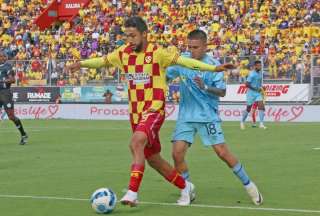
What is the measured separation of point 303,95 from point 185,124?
21.8 m

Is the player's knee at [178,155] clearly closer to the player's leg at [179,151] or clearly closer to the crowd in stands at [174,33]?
the player's leg at [179,151]

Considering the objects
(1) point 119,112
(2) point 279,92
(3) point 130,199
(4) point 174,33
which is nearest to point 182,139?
(3) point 130,199

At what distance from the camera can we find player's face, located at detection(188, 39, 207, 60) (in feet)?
32.0

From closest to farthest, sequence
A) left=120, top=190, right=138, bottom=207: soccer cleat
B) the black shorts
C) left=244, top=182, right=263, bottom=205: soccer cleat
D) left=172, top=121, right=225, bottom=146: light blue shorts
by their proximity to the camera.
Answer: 1. left=120, top=190, right=138, bottom=207: soccer cleat
2. left=244, top=182, right=263, bottom=205: soccer cleat
3. left=172, top=121, right=225, bottom=146: light blue shorts
4. the black shorts

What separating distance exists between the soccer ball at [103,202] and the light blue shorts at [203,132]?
1428 millimetres

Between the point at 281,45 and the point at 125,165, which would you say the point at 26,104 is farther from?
the point at 125,165

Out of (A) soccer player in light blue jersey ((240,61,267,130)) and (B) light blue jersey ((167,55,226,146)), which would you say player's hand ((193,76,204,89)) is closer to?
(B) light blue jersey ((167,55,226,146))

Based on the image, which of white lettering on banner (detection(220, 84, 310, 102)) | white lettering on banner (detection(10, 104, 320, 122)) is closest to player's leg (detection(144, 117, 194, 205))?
Answer: white lettering on banner (detection(10, 104, 320, 122))

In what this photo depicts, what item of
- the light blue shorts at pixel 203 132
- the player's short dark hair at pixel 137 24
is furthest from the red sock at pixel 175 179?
the player's short dark hair at pixel 137 24

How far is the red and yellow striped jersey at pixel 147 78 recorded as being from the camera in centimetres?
916

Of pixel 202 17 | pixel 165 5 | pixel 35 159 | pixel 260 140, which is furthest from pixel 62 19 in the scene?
pixel 35 159

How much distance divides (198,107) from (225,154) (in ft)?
2.38

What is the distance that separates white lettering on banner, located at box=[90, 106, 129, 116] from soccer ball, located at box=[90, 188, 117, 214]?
81.1 ft

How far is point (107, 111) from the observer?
34.3 metres
